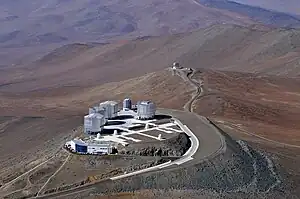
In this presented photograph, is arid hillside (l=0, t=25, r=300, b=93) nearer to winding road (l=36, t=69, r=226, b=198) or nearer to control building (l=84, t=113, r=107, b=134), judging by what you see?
winding road (l=36, t=69, r=226, b=198)

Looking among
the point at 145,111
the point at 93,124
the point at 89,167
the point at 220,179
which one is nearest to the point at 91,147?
the point at 89,167

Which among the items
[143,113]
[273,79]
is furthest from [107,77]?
[143,113]

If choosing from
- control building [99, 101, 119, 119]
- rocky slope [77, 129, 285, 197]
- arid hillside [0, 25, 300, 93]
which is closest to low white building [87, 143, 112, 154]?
rocky slope [77, 129, 285, 197]

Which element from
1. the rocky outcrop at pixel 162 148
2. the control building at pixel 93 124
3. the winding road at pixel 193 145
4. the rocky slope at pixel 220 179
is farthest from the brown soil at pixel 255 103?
the control building at pixel 93 124

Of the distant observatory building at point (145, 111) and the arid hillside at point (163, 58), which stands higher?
the distant observatory building at point (145, 111)

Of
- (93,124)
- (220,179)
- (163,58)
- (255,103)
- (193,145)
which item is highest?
(93,124)

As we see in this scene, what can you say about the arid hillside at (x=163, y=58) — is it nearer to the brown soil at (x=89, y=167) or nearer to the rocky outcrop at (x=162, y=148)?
the rocky outcrop at (x=162, y=148)

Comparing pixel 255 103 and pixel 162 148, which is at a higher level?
pixel 162 148

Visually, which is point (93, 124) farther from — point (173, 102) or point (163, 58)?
point (163, 58)

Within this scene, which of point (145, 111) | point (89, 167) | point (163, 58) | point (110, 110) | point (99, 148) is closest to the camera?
point (89, 167)
